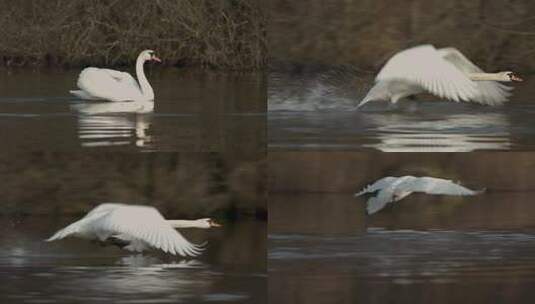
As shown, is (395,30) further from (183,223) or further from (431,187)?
(183,223)

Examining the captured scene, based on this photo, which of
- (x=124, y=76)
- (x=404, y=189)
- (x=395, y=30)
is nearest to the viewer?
(x=404, y=189)

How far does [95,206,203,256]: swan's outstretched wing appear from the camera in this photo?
9.03 meters

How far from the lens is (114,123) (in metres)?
10.9

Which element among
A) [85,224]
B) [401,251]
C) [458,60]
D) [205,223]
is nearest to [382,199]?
[401,251]

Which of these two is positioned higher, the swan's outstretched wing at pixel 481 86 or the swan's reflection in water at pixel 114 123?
the swan's outstretched wing at pixel 481 86

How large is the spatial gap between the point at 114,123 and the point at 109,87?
5.66 feet

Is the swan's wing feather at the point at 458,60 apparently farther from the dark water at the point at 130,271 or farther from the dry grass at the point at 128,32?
the dry grass at the point at 128,32

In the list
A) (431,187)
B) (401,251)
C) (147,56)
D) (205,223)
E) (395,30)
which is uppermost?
(395,30)

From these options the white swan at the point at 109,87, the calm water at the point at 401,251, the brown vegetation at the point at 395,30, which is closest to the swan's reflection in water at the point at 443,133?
the calm water at the point at 401,251

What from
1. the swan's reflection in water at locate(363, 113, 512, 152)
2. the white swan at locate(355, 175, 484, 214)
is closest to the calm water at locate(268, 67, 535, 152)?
the swan's reflection in water at locate(363, 113, 512, 152)

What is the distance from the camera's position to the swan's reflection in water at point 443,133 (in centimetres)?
932

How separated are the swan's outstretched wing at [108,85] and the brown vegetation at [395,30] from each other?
114cm

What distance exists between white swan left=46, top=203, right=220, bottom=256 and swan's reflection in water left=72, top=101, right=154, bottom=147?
57 cm

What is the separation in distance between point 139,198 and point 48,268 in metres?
1.82
